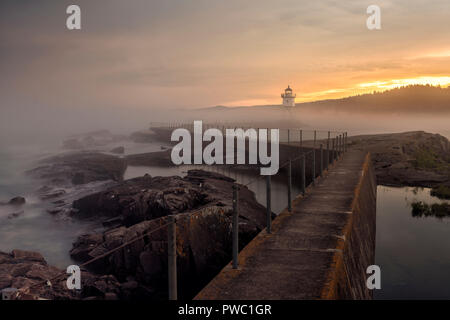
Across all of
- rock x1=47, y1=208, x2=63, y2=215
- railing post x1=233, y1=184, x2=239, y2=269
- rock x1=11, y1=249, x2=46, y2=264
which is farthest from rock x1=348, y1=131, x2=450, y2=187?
railing post x1=233, y1=184, x2=239, y2=269

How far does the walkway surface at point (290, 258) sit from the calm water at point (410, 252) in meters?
4.93

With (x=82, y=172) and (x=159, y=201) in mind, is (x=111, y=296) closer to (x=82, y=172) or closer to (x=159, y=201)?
(x=159, y=201)

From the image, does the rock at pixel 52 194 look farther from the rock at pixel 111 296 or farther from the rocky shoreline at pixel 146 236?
the rock at pixel 111 296

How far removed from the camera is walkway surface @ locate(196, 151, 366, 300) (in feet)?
17.4

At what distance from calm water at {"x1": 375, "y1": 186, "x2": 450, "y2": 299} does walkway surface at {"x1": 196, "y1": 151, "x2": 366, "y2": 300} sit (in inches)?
194

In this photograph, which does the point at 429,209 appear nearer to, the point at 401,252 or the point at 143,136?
the point at 401,252

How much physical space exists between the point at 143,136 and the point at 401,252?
314 feet

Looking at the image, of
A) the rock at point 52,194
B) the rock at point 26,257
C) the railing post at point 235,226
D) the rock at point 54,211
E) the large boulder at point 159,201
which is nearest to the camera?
the railing post at point 235,226

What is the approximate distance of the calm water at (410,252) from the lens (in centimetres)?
1305

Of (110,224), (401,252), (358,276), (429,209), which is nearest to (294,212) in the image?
(358,276)

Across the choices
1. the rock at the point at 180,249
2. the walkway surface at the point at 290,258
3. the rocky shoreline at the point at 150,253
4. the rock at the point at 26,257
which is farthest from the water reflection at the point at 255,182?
the rock at the point at 26,257

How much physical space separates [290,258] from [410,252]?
12377 mm
